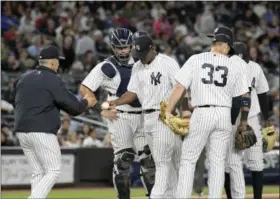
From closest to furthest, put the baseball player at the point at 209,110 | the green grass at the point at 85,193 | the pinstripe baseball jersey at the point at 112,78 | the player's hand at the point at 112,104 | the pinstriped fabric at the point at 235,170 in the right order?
the baseball player at the point at 209,110 → the pinstriped fabric at the point at 235,170 → the player's hand at the point at 112,104 → the pinstripe baseball jersey at the point at 112,78 → the green grass at the point at 85,193

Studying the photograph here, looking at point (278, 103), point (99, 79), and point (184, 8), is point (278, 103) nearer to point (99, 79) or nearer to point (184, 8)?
point (184, 8)

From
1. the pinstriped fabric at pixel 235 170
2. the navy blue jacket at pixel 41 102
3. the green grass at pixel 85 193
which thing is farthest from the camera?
the green grass at pixel 85 193

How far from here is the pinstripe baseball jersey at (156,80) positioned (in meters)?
11.0

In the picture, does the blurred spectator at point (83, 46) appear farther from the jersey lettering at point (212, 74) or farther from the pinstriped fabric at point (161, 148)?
the jersey lettering at point (212, 74)

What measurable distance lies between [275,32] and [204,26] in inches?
99.8

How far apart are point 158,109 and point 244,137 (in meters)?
1.14

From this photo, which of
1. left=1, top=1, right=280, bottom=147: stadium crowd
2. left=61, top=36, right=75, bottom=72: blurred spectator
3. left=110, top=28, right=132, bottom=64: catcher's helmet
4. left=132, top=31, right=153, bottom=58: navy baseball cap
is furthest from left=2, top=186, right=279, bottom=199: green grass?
left=132, top=31, right=153, bottom=58: navy baseball cap

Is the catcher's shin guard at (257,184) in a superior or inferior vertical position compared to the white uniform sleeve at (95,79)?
inferior

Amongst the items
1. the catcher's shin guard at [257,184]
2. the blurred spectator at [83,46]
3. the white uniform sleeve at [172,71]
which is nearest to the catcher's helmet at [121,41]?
the white uniform sleeve at [172,71]

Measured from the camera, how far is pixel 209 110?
10.3 m

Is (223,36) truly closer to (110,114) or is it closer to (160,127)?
(160,127)

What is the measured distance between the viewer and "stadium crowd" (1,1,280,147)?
19297 mm

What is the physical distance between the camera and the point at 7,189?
1728cm

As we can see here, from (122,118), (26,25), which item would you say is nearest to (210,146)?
(122,118)
